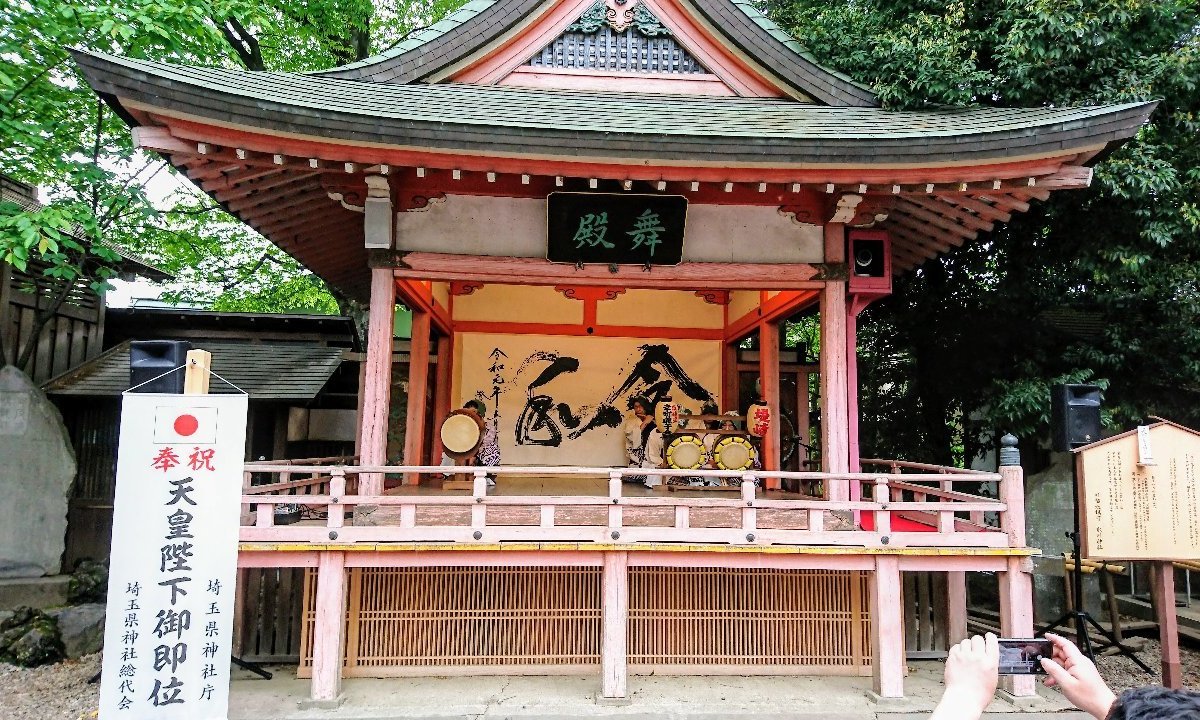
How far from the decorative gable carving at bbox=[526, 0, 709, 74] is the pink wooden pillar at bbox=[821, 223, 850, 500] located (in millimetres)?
2787

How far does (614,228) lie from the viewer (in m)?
6.55

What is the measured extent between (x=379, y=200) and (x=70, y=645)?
6.59 metres

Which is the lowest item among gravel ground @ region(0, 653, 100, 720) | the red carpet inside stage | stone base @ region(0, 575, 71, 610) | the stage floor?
gravel ground @ region(0, 653, 100, 720)

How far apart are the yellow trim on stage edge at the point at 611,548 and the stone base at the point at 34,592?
5.30 metres

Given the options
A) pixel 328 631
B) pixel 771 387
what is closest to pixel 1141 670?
pixel 771 387

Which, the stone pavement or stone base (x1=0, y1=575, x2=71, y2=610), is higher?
stone base (x1=0, y1=575, x2=71, y2=610)

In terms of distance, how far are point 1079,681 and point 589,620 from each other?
545cm

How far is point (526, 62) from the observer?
7.67 metres

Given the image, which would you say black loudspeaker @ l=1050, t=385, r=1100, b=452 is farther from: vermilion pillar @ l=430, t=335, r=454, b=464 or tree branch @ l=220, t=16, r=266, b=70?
tree branch @ l=220, t=16, r=266, b=70

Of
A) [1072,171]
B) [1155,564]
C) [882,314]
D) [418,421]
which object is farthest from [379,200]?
[882,314]

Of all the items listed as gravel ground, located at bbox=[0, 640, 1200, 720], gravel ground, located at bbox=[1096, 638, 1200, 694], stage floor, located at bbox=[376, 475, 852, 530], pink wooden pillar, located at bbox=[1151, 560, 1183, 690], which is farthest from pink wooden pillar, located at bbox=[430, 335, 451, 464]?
gravel ground, located at bbox=[1096, 638, 1200, 694]

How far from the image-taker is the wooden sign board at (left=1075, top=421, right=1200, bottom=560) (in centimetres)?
551

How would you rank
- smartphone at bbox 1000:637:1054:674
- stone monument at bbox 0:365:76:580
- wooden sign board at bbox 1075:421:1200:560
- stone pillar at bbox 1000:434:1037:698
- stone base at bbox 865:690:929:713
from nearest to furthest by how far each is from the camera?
smartphone at bbox 1000:637:1054:674 < wooden sign board at bbox 1075:421:1200:560 < stone base at bbox 865:690:929:713 < stone pillar at bbox 1000:434:1037:698 < stone monument at bbox 0:365:76:580

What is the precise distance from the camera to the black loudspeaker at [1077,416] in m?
5.83
